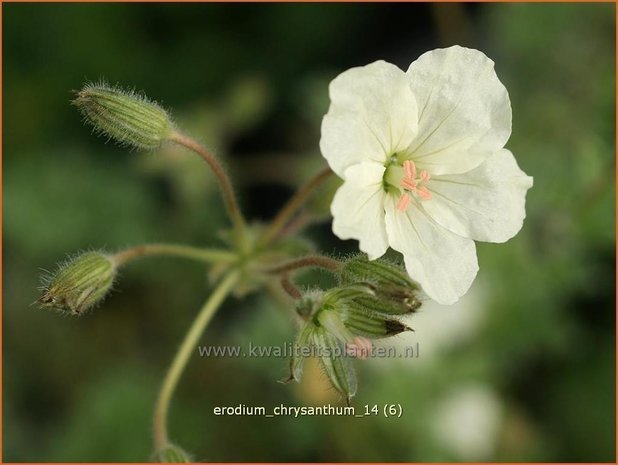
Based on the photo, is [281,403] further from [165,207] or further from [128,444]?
[165,207]

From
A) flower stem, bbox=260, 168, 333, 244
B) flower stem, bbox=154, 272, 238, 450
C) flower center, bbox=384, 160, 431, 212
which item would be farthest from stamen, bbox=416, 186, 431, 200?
flower stem, bbox=154, 272, 238, 450

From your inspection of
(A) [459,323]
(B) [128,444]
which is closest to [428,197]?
(A) [459,323]

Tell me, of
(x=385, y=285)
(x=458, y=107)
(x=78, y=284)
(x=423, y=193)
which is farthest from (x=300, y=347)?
(x=458, y=107)

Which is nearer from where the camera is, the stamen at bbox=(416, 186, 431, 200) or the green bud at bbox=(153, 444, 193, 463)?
the stamen at bbox=(416, 186, 431, 200)

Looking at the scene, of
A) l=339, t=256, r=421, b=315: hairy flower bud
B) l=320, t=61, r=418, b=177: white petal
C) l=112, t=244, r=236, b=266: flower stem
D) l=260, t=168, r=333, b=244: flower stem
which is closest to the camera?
l=320, t=61, r=418, b=177: white petal

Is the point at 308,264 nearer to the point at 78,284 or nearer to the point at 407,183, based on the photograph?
the point at 407,183

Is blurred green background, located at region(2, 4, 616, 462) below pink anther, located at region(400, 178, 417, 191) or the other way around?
the other way around

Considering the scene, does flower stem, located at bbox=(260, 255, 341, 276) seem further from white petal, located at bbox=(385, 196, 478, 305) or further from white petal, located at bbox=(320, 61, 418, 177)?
white petal, located at bbox=(320, 61, 418, 177)
